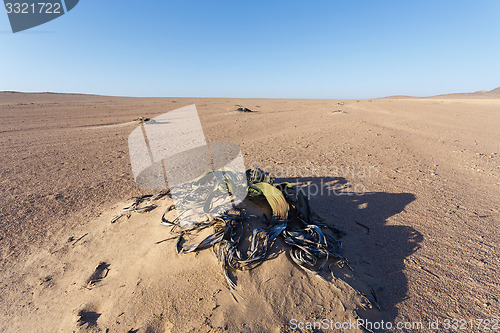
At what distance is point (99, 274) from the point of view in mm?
2301

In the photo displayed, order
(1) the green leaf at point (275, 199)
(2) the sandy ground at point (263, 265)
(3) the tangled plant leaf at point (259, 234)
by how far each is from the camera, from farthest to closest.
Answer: (1) the green leaf at point (275, 199)
(3) the tangled plant leaf at point (259, 234)
(2) the sandy ground at point (263, 265)

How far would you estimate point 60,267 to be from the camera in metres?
2.52

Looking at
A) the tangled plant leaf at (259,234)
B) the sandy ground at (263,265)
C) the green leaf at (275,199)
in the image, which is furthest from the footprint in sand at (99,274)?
the green leaf at (275,199)

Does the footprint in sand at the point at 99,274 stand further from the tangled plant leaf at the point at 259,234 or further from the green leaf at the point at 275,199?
the green leaf at the point at 275,199

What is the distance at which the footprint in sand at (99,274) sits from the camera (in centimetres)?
220

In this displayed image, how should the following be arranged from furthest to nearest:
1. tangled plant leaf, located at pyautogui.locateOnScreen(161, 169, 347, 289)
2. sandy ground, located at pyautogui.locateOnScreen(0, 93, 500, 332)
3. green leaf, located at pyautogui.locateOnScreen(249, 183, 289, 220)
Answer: green leaf, located at pyautogui.locateOnScreen(249, 183, 289, 220) → tangled plant leaf, located at pyautogui.locateOnScreen(161, 169, 347, 289) → sandy ground, located at pyautogui.locateOnScreen(0, 93, 500, 332)

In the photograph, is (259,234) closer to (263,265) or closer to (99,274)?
(263,265)

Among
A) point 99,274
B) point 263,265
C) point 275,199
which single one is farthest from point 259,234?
point 99,274

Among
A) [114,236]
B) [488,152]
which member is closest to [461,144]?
[488,152]

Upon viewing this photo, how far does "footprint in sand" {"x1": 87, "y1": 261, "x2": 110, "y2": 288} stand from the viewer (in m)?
2.20

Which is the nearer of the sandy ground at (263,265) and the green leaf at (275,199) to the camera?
the sandy ground at (263,265)

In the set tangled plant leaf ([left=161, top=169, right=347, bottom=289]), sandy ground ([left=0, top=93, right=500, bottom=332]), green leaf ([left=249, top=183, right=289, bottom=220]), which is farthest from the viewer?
green leaf ([left=249, top=183, right=289, bottom=220])

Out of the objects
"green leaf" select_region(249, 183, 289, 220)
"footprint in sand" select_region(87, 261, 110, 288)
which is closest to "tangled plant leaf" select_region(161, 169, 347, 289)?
"green leaf" select_region(249, 183, 289, 220)

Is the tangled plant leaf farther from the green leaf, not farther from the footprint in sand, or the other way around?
the footprint in sand
